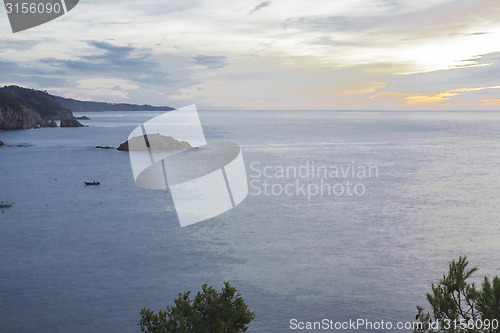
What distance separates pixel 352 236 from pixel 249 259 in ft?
41.0

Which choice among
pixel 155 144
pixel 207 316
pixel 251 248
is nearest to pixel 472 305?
pixel 207 316

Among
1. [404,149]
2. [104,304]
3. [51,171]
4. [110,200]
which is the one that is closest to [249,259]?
[104,304]

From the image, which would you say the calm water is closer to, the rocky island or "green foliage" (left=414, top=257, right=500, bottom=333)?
"green foliage" (left=414, top=257, right=500, bottom=333)

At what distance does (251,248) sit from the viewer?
41406mm

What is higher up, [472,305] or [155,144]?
[155,144]

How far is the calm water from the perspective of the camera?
2984cm

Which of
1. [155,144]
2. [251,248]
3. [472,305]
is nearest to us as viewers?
[472,305]

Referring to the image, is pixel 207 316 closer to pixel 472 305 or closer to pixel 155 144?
pixel 472 305

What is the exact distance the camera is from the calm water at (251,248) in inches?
1175

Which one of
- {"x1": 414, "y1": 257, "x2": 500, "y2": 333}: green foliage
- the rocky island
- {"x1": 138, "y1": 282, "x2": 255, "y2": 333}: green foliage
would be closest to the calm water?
{"x1": 138, "y1": 282, "x2": 255, "y2": 333}: green foliage

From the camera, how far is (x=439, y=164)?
94.4 m

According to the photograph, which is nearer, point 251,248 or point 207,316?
point 207,316

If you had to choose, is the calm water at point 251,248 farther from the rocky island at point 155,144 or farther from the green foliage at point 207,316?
the rocky island at point 155,144

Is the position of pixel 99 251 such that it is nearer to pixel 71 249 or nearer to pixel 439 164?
pixel 71 249
